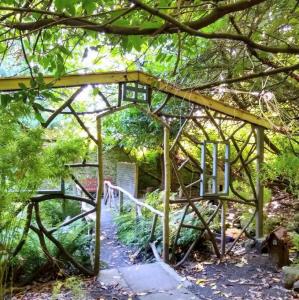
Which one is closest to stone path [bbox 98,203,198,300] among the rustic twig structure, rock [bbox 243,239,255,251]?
the rustic twig structure

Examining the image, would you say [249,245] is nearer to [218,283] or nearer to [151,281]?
[218,283]

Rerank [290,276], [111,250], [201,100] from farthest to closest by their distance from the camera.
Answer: [111,250] < [201,100] < [290,276]

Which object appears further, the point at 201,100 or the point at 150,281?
the point at 201,100

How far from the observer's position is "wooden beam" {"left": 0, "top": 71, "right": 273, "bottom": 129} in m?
3.31

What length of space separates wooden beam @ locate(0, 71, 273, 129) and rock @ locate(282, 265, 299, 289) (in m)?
1.53

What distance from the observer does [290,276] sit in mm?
3648

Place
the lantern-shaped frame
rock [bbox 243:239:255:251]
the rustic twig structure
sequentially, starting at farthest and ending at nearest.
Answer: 1. rock [bbox 243:239:255:251]
2. the lantern-shaped frame
3. the rustic twig structure

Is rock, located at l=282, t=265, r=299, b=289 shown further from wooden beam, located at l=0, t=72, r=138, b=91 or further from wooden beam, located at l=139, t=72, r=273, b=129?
wooden beam, located at l=0, t=72, r=138, b=91

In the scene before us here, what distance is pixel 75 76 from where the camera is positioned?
11.9 ft

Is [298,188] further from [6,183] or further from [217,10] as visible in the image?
[217,10]

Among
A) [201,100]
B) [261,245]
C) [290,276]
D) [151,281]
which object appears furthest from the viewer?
[261,245]

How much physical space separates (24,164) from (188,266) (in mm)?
2870

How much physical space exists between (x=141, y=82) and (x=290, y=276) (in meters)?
2.55

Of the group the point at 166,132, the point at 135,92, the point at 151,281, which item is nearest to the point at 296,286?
the point at 151,281
